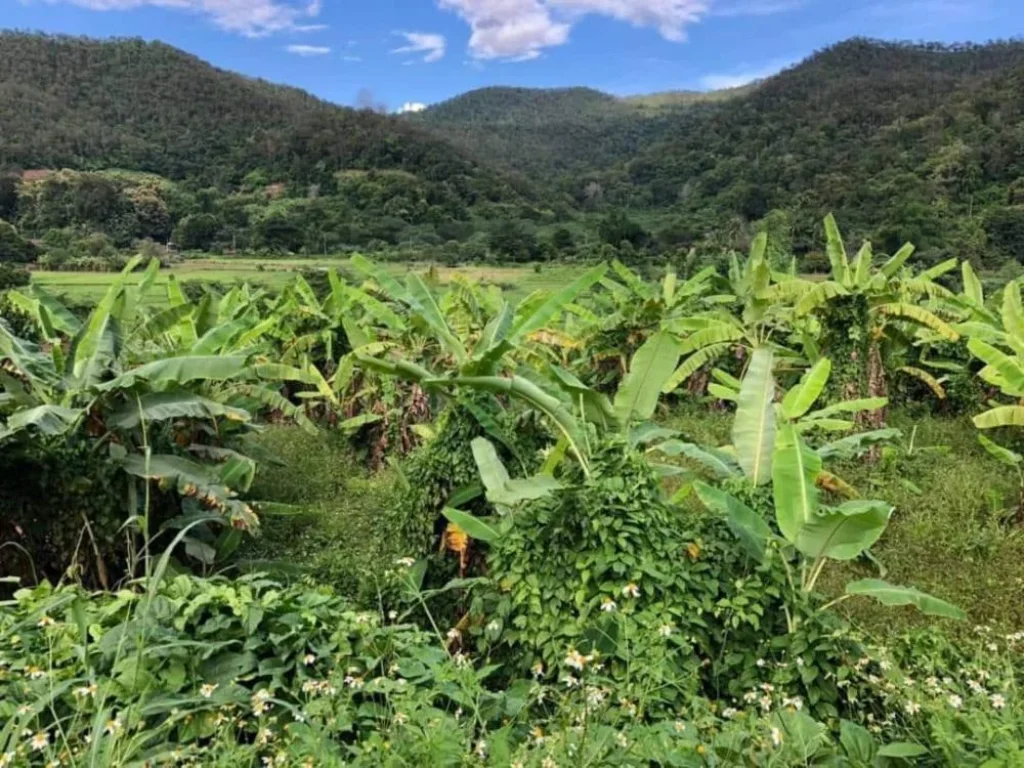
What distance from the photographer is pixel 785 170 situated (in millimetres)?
48688

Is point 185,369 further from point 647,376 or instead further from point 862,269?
point 862,269

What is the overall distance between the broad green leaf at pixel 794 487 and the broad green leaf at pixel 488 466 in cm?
119

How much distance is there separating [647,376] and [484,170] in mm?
67168

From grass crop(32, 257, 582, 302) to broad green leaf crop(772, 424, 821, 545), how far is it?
17.6m

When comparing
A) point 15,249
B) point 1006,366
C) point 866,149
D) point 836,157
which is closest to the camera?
point 1006,366

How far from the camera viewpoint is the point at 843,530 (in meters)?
2.90

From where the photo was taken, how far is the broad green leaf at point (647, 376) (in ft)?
12.6

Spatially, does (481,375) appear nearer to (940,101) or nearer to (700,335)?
(700,335)

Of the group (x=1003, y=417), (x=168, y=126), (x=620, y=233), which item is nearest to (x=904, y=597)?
(x=1003, y=417)

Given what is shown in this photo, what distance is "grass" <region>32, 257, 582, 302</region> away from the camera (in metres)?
23.1

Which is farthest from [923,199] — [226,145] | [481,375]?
[226,145]

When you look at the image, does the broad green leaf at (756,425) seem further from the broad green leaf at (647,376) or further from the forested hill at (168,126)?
the forested hill at (168,126)

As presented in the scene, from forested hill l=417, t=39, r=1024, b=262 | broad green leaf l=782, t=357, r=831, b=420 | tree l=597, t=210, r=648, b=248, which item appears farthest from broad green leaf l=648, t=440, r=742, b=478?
tree l=597, t=210, r=648, b=248

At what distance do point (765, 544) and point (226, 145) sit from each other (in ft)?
231
